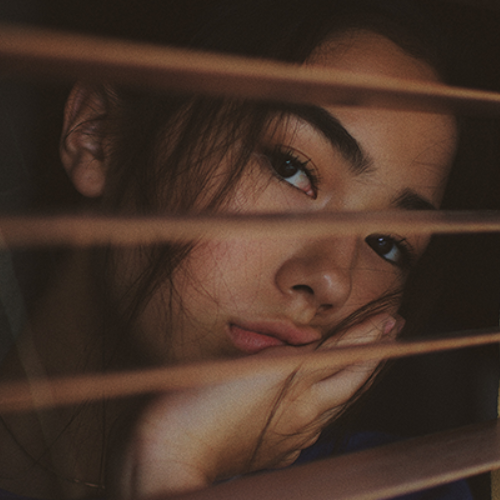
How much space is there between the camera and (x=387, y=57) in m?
0.75

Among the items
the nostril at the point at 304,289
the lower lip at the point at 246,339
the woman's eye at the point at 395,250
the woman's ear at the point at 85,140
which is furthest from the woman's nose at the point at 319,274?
the woman's ear at the point at 85,140

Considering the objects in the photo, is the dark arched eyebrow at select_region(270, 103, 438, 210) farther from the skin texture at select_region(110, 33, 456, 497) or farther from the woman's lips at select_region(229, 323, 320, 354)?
the woman's lips at select_region(229, 323, 320, 354)

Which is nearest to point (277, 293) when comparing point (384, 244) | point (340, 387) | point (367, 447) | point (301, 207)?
point (301, 207)

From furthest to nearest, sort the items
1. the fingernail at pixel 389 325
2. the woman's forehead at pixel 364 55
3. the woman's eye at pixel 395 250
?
the woman's eye at pixel 395 250 < the fingernail at pixel 389 325 < the woman's forehead at pixel 364 55

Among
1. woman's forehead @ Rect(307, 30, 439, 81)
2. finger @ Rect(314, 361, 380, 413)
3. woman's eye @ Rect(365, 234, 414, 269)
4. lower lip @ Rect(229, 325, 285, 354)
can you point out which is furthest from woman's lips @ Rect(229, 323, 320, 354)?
woman's forehead @ Rect(307, 30, 439, 81)

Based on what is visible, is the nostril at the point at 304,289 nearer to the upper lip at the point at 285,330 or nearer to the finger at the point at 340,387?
the upper lip at the point at 285,330

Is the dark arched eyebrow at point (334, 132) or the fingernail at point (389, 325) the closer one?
the dark arched eyebrow at point (334, 132)

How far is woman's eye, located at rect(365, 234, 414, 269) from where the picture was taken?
1017mm

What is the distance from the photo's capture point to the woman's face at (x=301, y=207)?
68cm

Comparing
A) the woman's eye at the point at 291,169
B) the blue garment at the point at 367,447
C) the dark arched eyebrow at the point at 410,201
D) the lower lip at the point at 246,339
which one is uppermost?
the woman's eye at the point at 291,169

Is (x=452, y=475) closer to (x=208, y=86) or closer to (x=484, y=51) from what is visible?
(x=208, y=86)

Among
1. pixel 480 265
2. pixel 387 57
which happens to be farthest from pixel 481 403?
pixel 387 57

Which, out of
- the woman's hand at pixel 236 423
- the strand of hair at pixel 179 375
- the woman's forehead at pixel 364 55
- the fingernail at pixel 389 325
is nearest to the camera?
the strand of hair at pixel 179 375

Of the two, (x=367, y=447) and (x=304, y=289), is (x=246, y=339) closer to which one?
(x=304, y=289)
